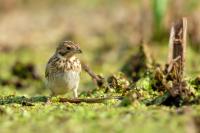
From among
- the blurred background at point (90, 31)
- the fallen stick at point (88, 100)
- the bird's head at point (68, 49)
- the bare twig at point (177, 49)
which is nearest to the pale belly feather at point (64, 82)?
the bird's head at point (68, 49)

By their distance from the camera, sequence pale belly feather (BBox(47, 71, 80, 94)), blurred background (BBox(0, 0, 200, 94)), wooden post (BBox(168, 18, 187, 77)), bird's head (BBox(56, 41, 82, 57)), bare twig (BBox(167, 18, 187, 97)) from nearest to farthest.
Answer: bare twig (BBox(167, 18, 187, 97)) → wooden post (BBox(168, 18, 187, 77)) → pale belly feather (BBox(47, 71, 80, 94)) → bird's head (BBox(56, 41, 82, 57)) → blurred background (BBox(0, 0, 200, 94))

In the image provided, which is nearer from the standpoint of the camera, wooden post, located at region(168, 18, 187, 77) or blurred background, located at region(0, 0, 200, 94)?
wooden post, located at region(168, 18, 187, 77)

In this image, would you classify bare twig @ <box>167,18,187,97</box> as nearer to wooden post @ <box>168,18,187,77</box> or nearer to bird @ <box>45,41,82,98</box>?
wooden post @ <box>168,18,187,77</box>

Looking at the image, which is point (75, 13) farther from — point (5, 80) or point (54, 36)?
point (5, 80)

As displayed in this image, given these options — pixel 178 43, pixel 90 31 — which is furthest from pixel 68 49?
pixel 90 31

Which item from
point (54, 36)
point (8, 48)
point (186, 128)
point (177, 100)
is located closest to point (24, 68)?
point (8, 48)

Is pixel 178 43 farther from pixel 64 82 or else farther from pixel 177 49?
pixel 64 82

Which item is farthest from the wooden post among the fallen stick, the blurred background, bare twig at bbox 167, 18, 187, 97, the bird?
the blurred background
